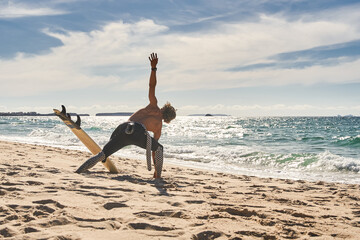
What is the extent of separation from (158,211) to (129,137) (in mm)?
Answer: 2131

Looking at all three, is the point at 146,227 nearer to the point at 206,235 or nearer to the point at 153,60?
the point at 206,235

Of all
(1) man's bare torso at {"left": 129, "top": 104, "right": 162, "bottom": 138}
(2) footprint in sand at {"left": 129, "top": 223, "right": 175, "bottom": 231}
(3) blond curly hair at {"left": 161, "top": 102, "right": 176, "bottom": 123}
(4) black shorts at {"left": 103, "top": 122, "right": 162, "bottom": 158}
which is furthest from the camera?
(3) blond curly hair at {"left": 161, "top": 102, "right": 176, "bottom": 123}

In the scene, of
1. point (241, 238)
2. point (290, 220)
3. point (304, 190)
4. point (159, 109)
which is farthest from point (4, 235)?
point (304, 190)

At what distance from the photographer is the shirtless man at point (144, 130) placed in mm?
5137

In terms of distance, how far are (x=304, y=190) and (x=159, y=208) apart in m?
3.16

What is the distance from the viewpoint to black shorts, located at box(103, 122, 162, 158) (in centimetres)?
512

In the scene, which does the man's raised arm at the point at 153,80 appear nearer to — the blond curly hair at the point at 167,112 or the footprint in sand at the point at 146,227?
the blond curly hair at the point at 167,112

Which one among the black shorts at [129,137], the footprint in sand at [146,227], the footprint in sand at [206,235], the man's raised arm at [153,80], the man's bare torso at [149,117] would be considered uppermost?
the man's raised arm at [153,80]

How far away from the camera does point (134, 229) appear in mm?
2727

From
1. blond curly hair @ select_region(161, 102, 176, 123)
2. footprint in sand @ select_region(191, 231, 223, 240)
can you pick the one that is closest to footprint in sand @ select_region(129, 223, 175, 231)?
footprint in sand @ select_region(191, 231, 223, 240)

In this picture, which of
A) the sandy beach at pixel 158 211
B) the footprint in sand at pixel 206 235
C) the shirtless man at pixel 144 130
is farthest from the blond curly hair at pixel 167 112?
the footprint in sand at pixel 206 235

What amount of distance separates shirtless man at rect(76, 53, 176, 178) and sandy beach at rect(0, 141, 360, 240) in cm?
61

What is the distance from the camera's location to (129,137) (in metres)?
5.19

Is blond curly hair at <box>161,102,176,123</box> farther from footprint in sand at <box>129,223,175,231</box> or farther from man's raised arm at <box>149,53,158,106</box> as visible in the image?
footprint in sand at <box>129,223,175,231</box>
